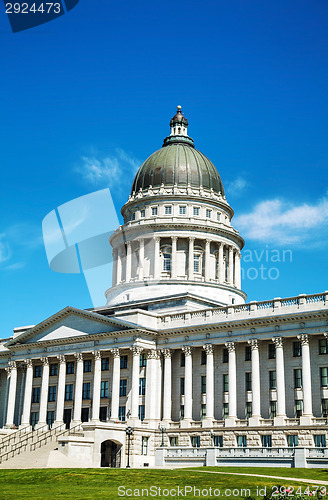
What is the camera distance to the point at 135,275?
104938mm

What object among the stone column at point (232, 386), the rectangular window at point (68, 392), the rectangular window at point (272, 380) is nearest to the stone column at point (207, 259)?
the stone column at point (232, 386)

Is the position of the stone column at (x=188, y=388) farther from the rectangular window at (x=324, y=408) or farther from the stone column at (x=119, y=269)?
the stone column at (x=119, y=269)

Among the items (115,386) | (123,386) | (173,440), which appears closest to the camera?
(173,440)

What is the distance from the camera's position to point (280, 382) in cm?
7231

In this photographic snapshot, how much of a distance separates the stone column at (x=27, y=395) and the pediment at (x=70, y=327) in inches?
131

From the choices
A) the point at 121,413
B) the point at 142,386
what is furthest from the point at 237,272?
the point at 121,413

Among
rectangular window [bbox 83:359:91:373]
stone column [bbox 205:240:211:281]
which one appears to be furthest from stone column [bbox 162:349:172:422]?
stone column [bbox 205:240:211:281]

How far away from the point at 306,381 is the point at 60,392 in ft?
105

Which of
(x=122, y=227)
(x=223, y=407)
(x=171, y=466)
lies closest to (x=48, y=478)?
(x=171, y=466)

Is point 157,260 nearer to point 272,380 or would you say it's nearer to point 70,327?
point 70,327

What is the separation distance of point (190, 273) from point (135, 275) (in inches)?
363

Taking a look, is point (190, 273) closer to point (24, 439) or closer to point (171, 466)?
point (24, 439)

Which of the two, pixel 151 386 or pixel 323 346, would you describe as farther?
pixel 151 386

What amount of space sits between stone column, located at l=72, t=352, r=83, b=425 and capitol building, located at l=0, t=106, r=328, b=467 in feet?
0.56
